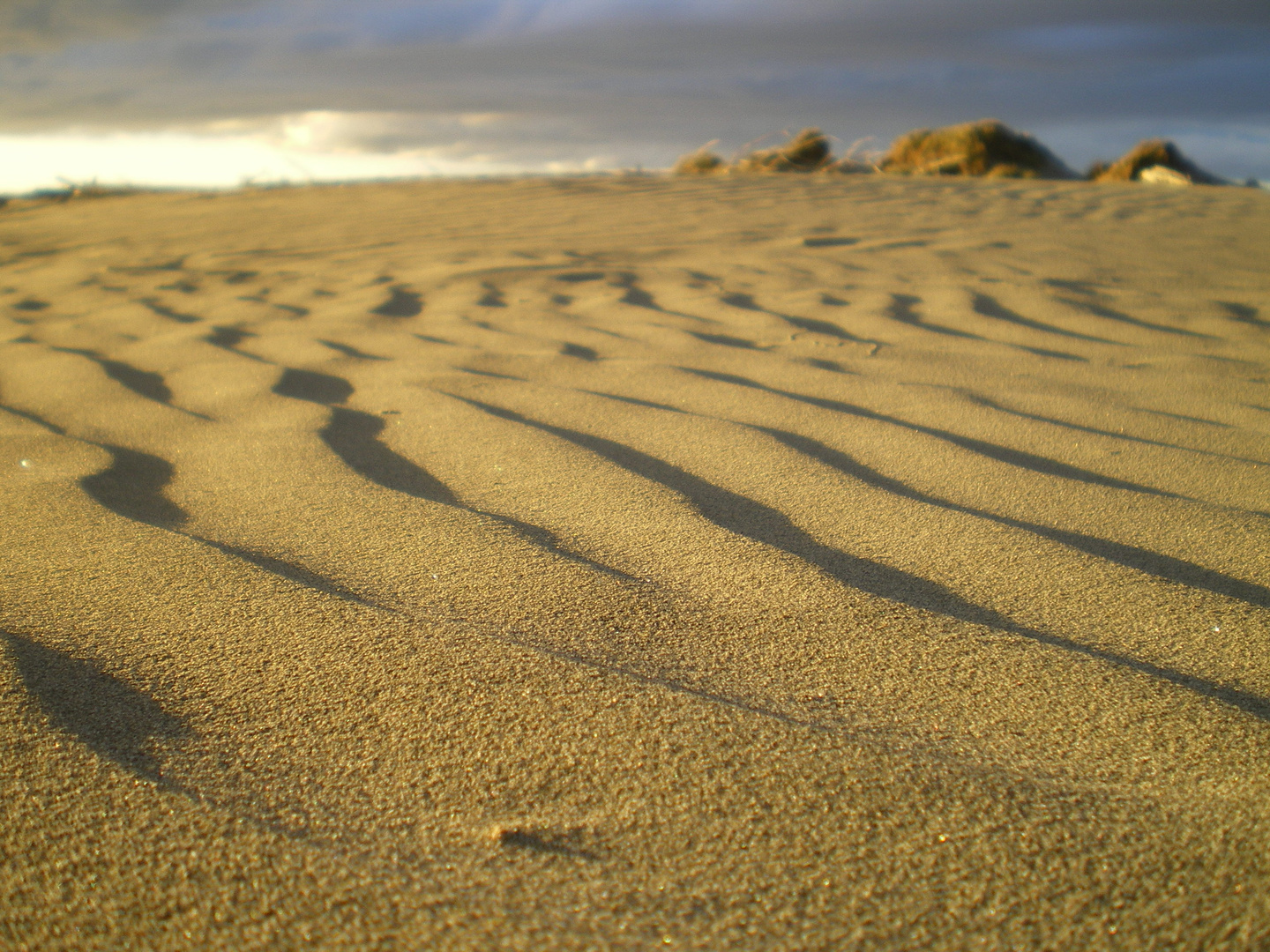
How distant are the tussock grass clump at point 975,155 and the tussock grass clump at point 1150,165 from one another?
A: 338 mm

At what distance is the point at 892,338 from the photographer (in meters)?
2.55

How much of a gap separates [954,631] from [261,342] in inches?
90.7

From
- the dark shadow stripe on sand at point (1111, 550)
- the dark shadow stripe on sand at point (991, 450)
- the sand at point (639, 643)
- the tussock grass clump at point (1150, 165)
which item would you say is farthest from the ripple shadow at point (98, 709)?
the tussock grass clump at point (1150, 165)

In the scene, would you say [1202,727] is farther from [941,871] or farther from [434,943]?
[434,943]

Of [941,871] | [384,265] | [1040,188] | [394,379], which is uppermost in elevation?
[1040,188]

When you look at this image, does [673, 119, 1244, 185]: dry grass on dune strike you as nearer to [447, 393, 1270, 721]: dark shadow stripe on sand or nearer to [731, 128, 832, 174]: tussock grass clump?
[731, 128, 832, 174]: tussock grass clump

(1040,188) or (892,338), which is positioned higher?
(1040,188)

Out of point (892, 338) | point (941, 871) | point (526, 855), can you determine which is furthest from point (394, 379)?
point (941, 871)

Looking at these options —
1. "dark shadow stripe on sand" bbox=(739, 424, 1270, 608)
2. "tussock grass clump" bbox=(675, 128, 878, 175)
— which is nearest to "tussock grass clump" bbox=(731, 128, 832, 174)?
"tussock grass clump" bbox=(675, 128, 878, 175)

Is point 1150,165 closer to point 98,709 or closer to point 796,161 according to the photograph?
point 796,161

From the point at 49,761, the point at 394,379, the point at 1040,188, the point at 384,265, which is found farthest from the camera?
the point at 1040,188

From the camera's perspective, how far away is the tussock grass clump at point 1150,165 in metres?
7.99

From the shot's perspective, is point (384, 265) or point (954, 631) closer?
point (954, 631)

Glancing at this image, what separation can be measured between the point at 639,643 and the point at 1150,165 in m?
9.16
